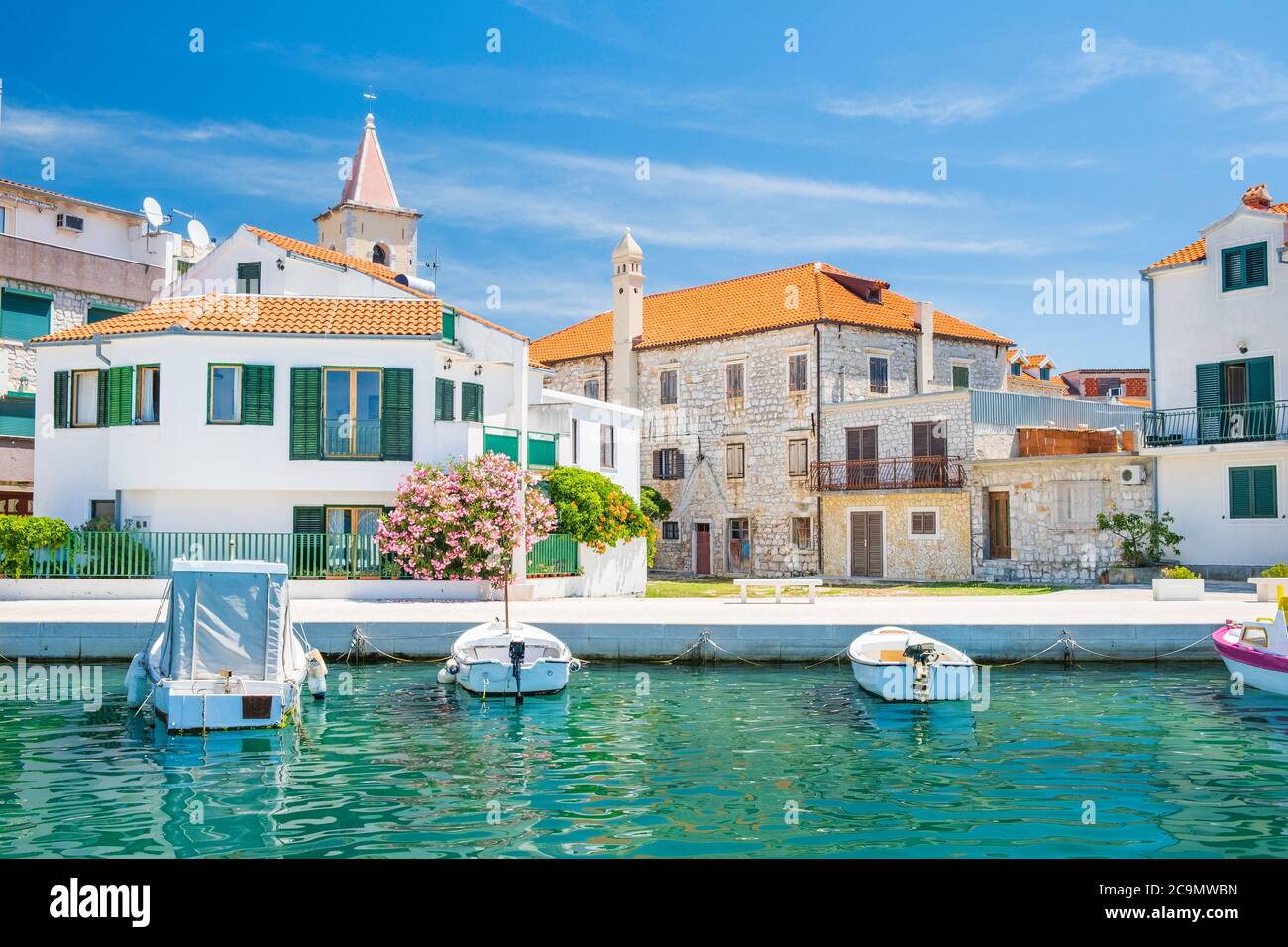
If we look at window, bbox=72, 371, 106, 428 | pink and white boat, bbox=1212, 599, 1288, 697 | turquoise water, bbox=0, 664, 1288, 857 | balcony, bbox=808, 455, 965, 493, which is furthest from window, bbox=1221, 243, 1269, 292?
window, bbox=72, 371, 106, 428

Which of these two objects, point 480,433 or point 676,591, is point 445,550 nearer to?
point 480,433

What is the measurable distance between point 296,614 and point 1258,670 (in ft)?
57.3

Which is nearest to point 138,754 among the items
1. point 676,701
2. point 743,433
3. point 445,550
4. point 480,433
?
point 676,701

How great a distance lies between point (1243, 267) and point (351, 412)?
26994 millimetres

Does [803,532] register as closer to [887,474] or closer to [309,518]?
[887,474]

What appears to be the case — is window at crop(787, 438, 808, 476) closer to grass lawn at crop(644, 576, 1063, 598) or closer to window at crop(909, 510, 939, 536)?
window at crop(909, 510, 939, 536)

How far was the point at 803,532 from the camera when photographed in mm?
45844

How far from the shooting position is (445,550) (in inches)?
1071

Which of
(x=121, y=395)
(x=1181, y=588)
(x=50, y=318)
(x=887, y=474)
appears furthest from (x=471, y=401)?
(x=1181, y=588)

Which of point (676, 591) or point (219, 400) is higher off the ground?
point (219, 400)

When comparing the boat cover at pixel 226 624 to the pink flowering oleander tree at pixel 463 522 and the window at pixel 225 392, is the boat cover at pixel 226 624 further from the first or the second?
the window at pixel 225 392

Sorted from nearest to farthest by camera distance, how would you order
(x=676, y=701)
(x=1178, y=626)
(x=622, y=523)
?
(x=676, y=701) < (x=1178, y=626) < (x=622, y=523)

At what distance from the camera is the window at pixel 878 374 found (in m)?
47.3

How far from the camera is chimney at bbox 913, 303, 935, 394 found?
4831 cm
